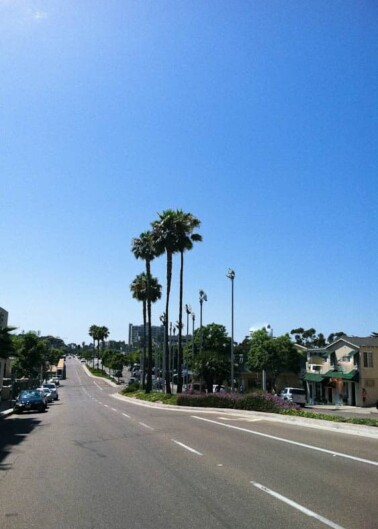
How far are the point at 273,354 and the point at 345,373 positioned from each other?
19353mm

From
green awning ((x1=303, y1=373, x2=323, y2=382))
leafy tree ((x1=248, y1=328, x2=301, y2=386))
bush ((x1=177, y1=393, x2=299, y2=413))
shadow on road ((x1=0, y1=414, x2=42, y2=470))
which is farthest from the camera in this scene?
leafy tree ((x1=248, y1=328, x2=301, y2=386))

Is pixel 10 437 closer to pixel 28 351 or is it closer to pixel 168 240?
pixel 168 240

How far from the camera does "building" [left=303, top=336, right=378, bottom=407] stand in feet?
163

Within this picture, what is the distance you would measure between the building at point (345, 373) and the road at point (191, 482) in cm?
3592

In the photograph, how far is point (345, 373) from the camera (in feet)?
171

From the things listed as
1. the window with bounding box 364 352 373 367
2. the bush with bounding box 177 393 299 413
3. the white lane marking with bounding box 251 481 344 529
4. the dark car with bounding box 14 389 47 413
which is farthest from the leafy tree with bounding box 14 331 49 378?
the white lane marking with bounding box 251 481 344 529

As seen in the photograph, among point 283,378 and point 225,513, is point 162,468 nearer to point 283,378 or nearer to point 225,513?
point 225,513

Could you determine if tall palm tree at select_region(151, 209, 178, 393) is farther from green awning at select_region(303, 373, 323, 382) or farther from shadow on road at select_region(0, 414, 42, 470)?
shadow on road at select_region(0, 414, 42, 470)

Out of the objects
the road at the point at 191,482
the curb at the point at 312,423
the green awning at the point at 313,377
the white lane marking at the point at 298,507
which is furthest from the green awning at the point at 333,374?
the white lane marking at the point at 298,507

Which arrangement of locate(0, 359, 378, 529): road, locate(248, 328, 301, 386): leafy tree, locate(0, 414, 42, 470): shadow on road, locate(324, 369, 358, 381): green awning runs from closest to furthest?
locate(0, 359, 378, 529): road, locate(0, 414, 42, 470): shadow on road, locate(324, 369, 358, 381): green awning, locate(248, 328, 301, 386): leafy tree

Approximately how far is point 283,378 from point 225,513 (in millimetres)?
73718

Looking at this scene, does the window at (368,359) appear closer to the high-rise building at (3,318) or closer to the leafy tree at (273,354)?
the leafy tree at (273,354)

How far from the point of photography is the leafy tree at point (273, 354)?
70.9 meters

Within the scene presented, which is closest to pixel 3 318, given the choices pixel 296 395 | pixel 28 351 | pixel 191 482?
pixel 28 351
